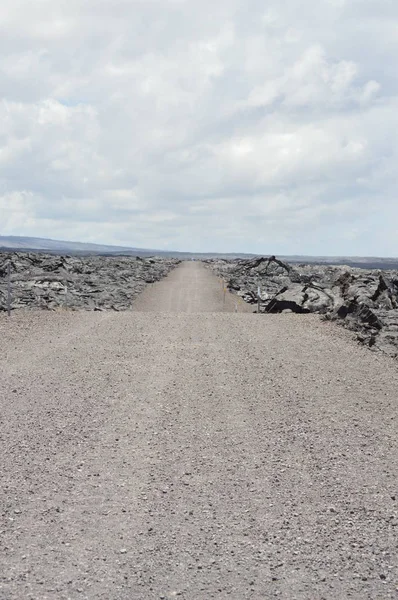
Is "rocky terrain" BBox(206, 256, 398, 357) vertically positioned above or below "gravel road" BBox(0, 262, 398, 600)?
above

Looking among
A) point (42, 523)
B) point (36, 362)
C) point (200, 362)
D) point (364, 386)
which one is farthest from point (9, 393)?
point (364, 386)

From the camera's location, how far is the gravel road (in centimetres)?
466

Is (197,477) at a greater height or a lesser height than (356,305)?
lesser

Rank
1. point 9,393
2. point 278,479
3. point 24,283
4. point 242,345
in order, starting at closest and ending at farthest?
point 278,479 → point 9,393 → point 242,345 → point 24,283

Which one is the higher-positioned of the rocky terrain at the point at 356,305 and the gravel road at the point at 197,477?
the rocky terrain at the point at 356,305

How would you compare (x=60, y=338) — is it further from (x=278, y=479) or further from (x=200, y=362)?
(x=278, y=479)

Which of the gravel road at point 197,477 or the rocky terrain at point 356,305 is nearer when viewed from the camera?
the gravel road at point 197,477

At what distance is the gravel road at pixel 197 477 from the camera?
15.3 feet

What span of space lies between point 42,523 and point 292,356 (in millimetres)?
9448

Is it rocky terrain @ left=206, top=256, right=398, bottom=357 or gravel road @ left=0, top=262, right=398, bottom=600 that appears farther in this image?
rocky terrain @ left=206, top=256, right=398, bottom=357

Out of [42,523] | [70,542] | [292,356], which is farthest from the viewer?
[292,356]

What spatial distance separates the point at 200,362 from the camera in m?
13.2

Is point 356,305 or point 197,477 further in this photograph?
point 356,305

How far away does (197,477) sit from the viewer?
6.61 meters
